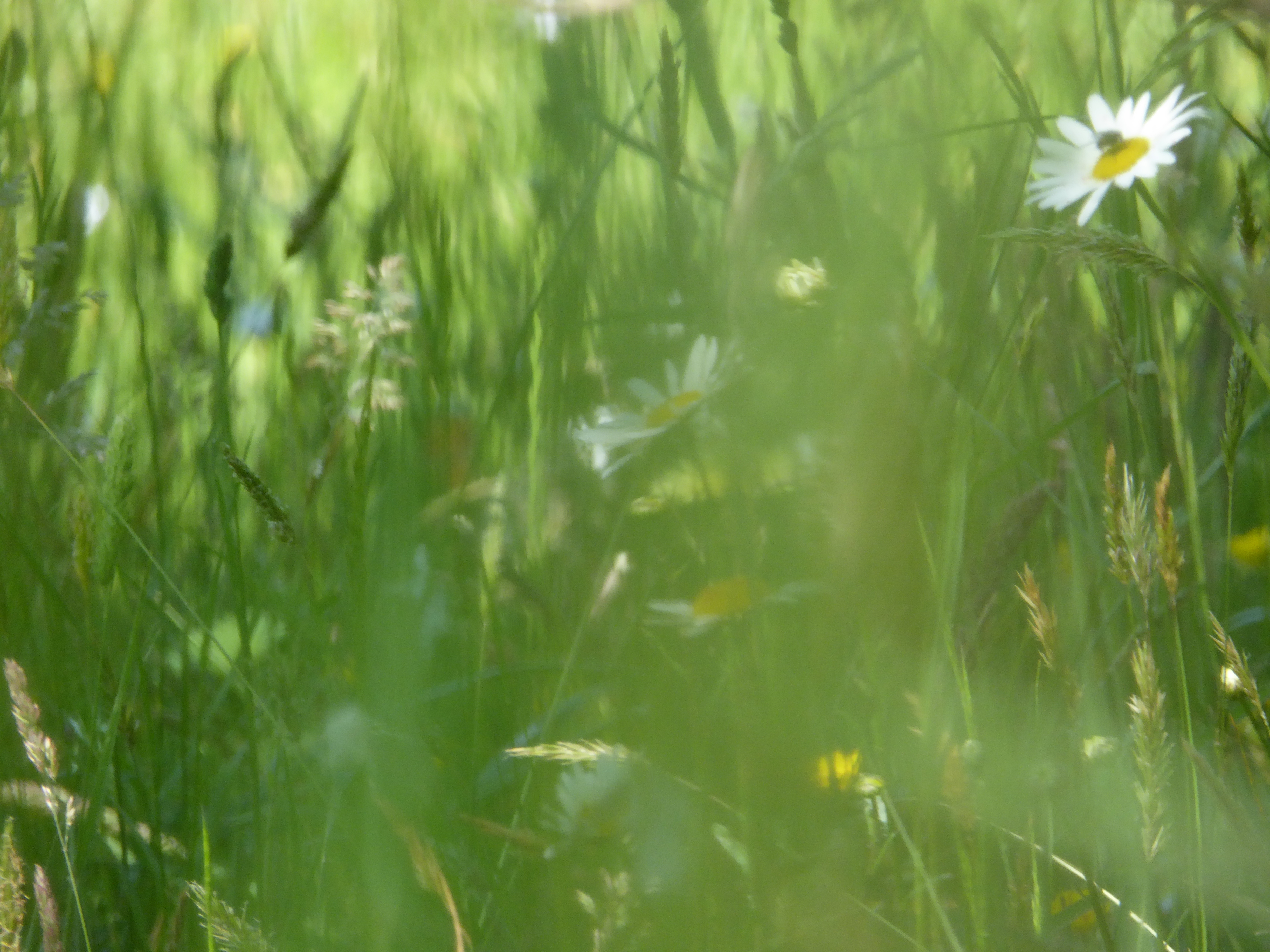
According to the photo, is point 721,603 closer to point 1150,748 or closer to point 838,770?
point 838,770

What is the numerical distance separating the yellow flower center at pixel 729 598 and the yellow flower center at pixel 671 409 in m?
0.09

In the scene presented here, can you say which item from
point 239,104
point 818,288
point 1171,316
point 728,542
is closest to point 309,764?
point 728,542

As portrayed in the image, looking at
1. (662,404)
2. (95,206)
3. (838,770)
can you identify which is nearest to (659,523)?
(662,404)

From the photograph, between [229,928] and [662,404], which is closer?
[229,928]

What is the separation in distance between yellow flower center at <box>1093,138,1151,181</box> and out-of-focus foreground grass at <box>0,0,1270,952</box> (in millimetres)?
33

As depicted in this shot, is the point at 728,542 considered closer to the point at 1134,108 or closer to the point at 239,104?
the point at 1134,108

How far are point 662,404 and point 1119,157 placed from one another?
0.31 meters

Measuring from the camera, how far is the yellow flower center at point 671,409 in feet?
1.91

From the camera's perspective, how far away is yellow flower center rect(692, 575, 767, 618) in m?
0.52

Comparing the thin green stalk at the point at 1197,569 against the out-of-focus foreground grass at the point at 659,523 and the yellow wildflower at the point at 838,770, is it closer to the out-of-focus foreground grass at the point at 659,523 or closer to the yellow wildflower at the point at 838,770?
the out-of-focus foreground grass at the point at 659,523

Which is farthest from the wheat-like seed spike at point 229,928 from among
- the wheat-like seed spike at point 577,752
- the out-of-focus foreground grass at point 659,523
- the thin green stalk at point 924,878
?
the thin green stalk at point 924,878

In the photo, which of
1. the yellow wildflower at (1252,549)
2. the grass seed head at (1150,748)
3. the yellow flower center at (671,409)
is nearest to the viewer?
the grass seed head at (1150,748)

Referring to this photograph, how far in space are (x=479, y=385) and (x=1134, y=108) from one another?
0.46 m

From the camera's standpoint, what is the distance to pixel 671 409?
604mm
